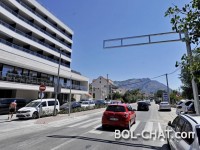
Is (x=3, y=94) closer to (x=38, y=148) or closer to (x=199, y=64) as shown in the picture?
(x=38, y=148)

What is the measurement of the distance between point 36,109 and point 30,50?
71.8 ft

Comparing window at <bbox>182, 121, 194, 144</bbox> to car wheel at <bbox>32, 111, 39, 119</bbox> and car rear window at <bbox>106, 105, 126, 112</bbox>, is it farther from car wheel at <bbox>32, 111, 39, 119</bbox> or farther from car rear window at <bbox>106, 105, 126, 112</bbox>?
car wheel at <bbox>32, 111, 39, 119</bbox>

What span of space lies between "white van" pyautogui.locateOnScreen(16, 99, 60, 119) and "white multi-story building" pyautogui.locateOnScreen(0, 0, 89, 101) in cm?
561

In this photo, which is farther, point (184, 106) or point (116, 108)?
point (184, 106)

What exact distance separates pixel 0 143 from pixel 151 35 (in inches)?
402

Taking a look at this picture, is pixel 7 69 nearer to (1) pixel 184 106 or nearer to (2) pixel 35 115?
(2) pixel 35 115

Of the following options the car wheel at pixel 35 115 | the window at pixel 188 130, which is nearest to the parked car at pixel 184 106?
the window at pixel 188 130

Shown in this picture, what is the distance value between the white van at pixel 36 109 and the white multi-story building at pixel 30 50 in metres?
5.61

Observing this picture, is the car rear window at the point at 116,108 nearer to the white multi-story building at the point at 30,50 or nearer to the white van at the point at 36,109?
the white van at the point at 36,109

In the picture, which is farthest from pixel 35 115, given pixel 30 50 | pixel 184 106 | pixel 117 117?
pixel 30 50

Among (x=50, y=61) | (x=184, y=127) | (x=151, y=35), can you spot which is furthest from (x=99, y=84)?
(x=184, y=127)

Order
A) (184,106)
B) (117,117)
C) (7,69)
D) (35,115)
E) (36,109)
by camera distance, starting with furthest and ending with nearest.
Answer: (7,69) < (184,106) < (36,109) < (35,115) < (117,117)

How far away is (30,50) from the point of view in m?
38.0

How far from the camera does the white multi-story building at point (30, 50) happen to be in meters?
26.0
